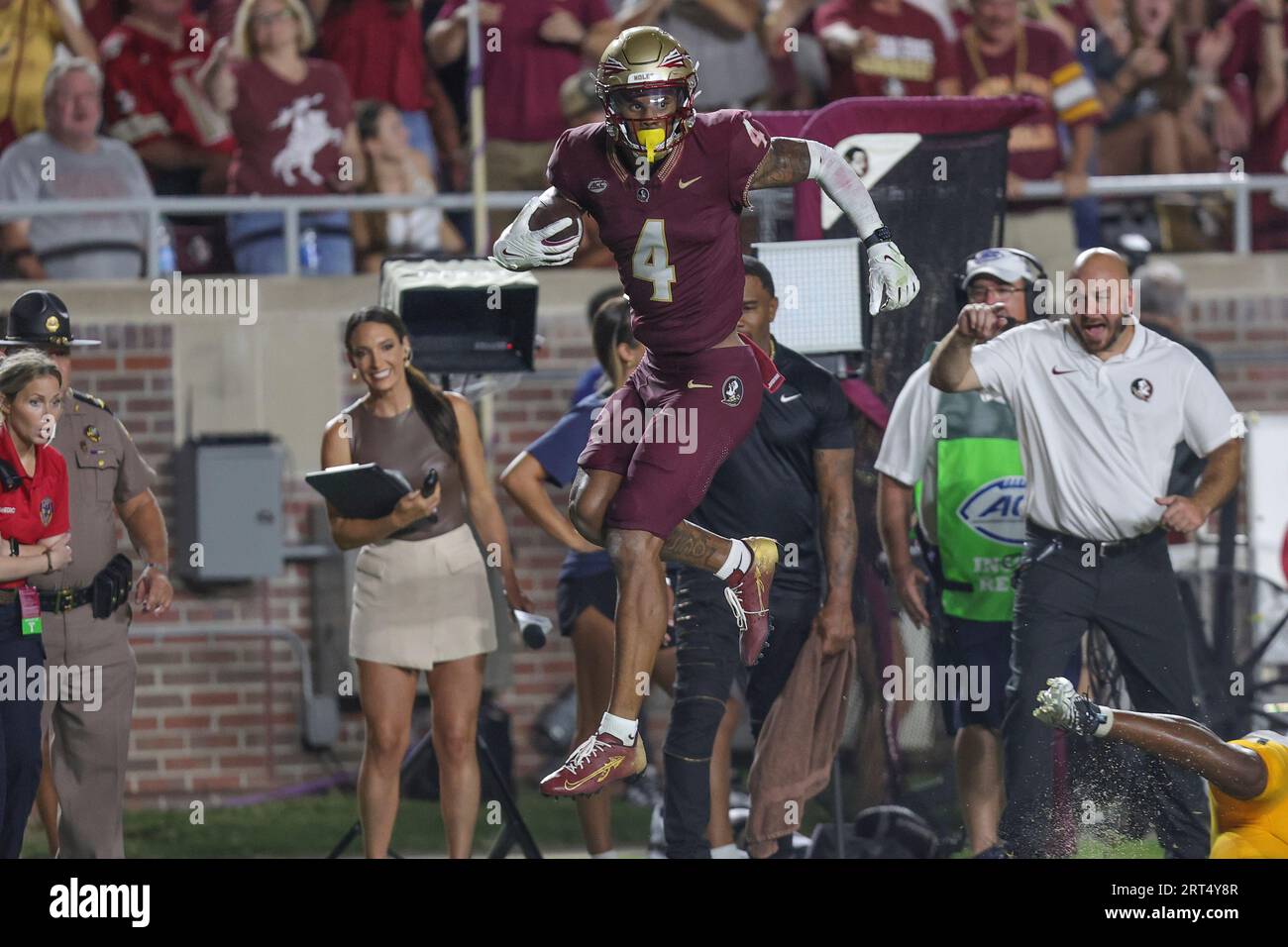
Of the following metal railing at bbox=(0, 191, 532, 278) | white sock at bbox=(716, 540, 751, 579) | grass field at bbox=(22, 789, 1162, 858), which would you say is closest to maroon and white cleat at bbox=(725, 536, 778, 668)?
white sock at bbox=(716, 540, 751, 579)

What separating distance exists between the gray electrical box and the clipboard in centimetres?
265

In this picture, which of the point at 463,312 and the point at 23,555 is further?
the point at 463,312

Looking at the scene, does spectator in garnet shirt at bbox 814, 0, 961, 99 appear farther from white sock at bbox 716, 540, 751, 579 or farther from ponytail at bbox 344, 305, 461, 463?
white sock at bbox 716, 540, 751, 579

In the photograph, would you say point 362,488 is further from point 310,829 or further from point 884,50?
point 884,50

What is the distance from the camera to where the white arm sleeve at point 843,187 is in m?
7.40

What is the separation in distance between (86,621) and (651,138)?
102 inches

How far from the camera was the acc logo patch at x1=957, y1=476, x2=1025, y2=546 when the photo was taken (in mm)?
8492

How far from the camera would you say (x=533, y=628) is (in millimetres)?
8180

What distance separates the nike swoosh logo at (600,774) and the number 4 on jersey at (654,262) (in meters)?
1.44

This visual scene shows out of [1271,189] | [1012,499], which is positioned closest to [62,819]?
[1012,499]

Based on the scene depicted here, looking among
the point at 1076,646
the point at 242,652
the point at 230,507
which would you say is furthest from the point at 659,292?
the point at 242,652

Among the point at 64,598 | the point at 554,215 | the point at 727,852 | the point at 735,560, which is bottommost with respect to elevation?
the point at 727,852
